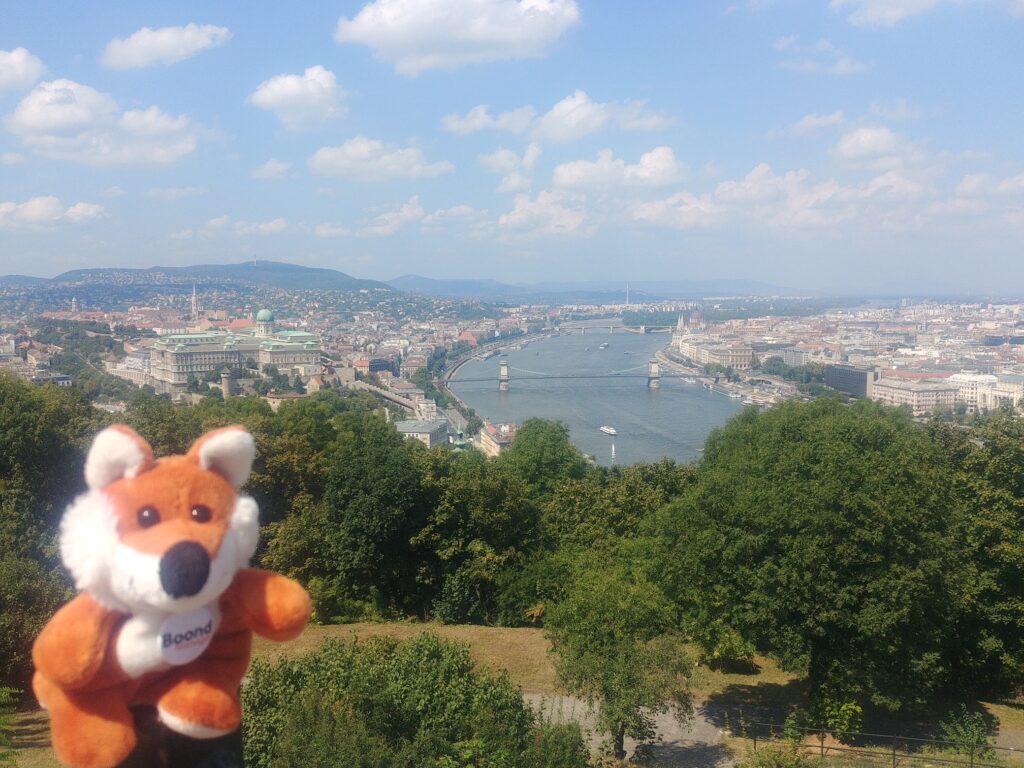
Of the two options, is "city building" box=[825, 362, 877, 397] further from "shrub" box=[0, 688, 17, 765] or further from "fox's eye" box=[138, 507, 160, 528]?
"fox's eye" box=[138, 507, 160, 528]

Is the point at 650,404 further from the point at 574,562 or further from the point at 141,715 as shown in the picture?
the point at 141,715

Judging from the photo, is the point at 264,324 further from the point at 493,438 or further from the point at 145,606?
the point at 145,606

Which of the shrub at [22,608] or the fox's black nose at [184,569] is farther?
the shrub at [22,608]

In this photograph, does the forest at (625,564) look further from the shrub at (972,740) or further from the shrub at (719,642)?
the shrub at (972,740)

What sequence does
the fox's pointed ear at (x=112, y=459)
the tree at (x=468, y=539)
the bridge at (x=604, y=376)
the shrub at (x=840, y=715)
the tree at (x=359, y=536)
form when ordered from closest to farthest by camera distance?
the fox's pointed ear at (x=112, y=459)
the shrub at (x=840, y=715)
the tree at (x=359, y=536)
the tree at (x=468, y=539)
the bridge at (x=604, y=376)

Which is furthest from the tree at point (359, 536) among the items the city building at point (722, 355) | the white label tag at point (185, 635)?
the city building at point (722, 355)

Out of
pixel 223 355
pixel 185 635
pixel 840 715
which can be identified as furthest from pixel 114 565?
pixel 223 355

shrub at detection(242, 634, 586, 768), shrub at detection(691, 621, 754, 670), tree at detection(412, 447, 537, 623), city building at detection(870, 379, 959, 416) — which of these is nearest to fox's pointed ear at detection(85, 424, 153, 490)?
shrub at detection(242, 634, 586, 768)
